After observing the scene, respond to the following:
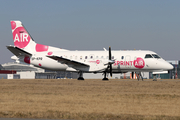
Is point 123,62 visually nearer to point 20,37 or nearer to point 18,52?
point 18,52

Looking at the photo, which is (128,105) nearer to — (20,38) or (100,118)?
(100,118)

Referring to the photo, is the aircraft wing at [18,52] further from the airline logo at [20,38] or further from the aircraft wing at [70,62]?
the aircraft wing at [70,62]

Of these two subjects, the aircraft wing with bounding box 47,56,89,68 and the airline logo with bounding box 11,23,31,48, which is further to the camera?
the airline logo with bounding box 11,23,31,48

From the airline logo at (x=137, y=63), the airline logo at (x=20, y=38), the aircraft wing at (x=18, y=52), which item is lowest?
the airline logo at (x=137, y=63)

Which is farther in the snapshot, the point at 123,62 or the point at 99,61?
the point at 123,62

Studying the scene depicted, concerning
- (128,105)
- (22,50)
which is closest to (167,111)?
(128,105)

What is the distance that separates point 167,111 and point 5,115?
298 inches

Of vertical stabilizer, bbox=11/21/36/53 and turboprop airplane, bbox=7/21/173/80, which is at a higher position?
vertical stabilizer, bbox=11/21/36/53

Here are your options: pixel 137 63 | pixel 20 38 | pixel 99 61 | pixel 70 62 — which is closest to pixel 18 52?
pixel 20 38

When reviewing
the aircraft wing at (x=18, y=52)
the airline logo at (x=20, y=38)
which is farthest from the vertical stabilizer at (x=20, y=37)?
the aircraft wing at (x=18, y=52)

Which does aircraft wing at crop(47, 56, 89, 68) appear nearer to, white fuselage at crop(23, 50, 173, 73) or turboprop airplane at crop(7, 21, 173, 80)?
turboprop airplane at crop(7, 21, 173, 80)

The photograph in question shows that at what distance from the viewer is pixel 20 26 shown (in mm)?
48156

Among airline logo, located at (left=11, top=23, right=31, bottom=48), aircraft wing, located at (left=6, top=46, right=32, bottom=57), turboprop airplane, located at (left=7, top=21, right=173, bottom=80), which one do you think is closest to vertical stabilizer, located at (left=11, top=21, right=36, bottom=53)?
airline logo, located at (left=11, top=23, right=31, bottom=48)

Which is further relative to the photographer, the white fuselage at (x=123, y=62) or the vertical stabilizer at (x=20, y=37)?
the vertical stabilizer at (x=20, y=37)
